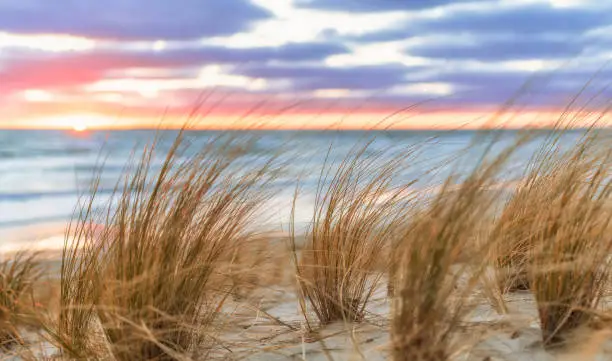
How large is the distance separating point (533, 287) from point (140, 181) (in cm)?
144

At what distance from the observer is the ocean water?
2.49 m

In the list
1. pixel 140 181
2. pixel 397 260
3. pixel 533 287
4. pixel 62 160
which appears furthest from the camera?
pixel 62 160

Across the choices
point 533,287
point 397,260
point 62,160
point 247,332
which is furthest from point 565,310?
point 62,160

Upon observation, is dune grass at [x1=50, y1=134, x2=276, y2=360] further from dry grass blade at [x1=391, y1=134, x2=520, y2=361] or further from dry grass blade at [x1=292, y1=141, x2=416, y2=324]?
dry grass blade at [x1=391, y1=134, x2=520, y2=361]

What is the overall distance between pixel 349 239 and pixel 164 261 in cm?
92

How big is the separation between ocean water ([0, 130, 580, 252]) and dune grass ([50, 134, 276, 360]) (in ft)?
0.42

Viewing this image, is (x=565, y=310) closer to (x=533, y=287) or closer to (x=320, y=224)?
(x=533, y=287)

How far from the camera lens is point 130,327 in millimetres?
2094

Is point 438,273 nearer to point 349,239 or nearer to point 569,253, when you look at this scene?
point 569,253

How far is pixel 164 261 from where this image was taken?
2.10 meters

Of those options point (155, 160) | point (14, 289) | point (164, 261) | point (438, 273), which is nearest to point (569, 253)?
point (438, 273)

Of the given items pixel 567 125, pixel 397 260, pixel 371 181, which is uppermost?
pixel 567 125

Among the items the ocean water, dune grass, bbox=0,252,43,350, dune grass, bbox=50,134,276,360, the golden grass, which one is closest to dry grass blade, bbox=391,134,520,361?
the golden grass

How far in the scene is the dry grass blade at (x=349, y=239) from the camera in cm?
271
